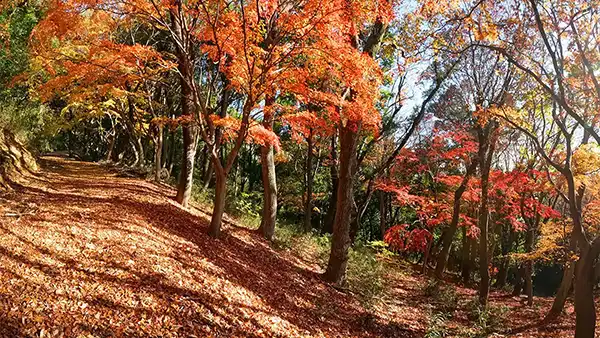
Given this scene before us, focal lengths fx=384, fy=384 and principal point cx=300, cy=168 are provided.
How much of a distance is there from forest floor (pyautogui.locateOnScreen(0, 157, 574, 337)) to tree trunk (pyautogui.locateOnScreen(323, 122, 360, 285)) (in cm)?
63

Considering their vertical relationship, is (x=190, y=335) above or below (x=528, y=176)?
below

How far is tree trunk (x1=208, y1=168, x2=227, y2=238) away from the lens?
869cm

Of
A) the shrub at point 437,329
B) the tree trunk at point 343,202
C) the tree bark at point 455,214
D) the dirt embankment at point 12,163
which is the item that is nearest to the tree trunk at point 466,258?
the tree bark at point 455,214

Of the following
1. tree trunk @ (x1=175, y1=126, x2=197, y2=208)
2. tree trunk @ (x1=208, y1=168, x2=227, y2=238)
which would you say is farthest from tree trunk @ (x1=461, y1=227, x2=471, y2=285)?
tree trunk @ (x1=208, y1=168, x2=227, y2=238)

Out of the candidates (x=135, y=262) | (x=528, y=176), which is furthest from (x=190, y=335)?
(x=528, y=176)

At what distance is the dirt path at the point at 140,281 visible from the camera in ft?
13.9

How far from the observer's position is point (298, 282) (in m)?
9.28

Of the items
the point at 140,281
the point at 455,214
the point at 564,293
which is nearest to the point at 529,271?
the point at 564,293

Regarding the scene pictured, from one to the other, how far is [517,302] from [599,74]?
11.5 meters

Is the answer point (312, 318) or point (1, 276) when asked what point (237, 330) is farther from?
point (1, 276)

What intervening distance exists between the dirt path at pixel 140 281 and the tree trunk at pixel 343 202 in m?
0.67

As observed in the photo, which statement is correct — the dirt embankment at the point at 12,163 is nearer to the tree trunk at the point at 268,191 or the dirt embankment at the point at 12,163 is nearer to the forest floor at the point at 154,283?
the forest floor at the point at 154,283

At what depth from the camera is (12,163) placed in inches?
460

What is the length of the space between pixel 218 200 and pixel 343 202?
10.4 feet
